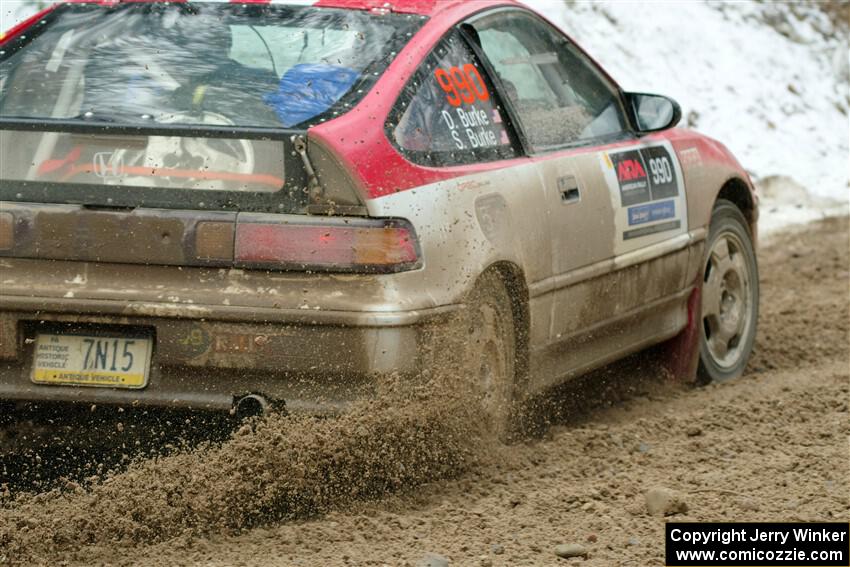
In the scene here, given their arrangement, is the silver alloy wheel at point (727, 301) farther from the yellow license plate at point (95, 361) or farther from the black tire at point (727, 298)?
the yellow license plate at point (95, 361)

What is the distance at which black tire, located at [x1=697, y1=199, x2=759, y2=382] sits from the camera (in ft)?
23.0

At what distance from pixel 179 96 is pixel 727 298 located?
10.8 feet

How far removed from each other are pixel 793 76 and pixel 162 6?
10.9 metres

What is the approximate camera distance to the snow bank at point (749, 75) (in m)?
13.4

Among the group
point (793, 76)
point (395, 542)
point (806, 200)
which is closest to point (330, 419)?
point (395, 542)

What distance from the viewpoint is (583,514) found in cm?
457

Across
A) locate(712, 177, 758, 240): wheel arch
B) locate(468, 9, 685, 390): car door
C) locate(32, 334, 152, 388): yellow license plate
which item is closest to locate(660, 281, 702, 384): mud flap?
locate(468, 9, 685, 390): car door

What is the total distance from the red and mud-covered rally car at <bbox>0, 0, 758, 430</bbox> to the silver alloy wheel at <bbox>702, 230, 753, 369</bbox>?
131cm

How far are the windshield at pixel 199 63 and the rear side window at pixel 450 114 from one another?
5.4 inches

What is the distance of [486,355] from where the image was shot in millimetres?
5113

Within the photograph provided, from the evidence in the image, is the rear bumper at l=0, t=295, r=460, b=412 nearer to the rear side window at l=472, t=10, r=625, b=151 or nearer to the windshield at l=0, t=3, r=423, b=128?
the windshield at l=0, t=3, r=423, b=128

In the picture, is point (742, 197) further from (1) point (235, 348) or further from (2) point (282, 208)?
(1) point (235, 348)

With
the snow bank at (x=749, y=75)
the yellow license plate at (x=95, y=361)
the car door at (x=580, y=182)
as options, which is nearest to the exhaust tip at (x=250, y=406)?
the yellow license plate at (x=95, y=361)

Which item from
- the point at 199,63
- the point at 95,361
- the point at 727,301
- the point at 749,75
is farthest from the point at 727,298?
the point at 749,75
